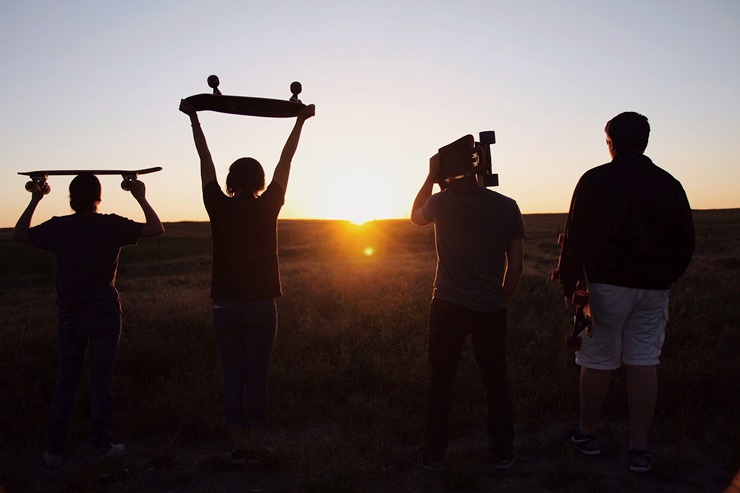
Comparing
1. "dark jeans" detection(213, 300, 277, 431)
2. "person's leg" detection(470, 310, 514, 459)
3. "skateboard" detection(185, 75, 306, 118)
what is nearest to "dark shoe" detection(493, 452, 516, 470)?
"person's leg" detection(470, 310, 514, 459)

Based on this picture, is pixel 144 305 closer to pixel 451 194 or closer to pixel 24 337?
pixel 24 337

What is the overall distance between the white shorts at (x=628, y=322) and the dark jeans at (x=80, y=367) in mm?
3595

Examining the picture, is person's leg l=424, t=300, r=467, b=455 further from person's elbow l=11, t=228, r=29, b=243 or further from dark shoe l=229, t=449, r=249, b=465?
person's elbow l=11, t=228, r=29, b=243

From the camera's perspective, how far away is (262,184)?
154 inches

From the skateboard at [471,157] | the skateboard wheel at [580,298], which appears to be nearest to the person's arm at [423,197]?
the skateboard at [471,157]

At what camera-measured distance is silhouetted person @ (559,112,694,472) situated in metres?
3.73

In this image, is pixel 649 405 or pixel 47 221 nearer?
pixel 649 405

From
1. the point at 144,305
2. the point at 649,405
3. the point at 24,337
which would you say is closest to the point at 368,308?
the point at 144,305

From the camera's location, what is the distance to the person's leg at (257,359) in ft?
12.6

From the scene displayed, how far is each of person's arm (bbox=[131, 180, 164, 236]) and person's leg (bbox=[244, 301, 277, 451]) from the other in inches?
41.6

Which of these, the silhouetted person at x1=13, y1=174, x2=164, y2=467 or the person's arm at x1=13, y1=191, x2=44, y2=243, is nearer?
the silhouetted person at x1=13, y1=174, x2=164, y2=467

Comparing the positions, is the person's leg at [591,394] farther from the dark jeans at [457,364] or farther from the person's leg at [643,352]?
the dark jeans at [457,364]

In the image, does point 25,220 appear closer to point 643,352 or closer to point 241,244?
point 241,244

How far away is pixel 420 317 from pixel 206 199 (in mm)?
4880
